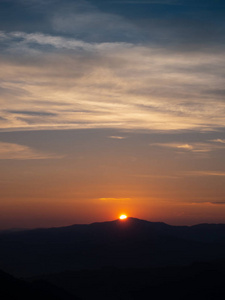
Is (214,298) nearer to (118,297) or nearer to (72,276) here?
(118,297)

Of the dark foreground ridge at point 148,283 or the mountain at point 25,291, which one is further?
the dark foreground ridge at point 148,283

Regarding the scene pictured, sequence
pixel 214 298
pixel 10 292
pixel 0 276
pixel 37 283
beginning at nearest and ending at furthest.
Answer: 1. pixel 10 292
2. pixel 0 276
3. pixel 37 283
4. pixel 214 298

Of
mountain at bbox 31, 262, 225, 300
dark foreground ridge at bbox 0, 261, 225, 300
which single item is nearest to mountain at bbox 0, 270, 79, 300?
dark foreground ridge at bbox 0, 261, 225, 300

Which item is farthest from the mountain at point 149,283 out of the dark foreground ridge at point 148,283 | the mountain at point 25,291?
the mountain at point 25,291

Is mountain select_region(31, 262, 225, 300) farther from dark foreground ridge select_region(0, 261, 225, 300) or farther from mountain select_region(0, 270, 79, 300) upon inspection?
mountain select_region(0, 270, 79, 300)

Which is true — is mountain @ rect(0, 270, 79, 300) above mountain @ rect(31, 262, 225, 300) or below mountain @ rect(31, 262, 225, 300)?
above

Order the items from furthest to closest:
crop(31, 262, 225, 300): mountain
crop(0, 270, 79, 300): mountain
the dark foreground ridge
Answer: crop(31, 262, 225, 300): mountain → the dark foreground ridge → crop(0, 270, 79, 300): mountain

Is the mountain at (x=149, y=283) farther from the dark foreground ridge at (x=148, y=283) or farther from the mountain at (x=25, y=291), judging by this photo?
the mountain at (x=25, y=291)

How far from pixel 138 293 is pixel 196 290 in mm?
18275

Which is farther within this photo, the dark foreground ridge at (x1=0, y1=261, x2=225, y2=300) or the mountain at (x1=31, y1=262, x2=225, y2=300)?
the mountain at (x1=31, y1=262, x2=225, y2=300)

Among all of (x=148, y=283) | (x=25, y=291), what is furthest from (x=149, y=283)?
(x=25, y=291)

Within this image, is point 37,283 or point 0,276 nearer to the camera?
point 0,276

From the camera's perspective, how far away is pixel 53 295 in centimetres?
8669

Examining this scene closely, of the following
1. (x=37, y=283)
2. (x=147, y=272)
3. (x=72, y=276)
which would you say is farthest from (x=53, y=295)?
(x=147, y=272)
